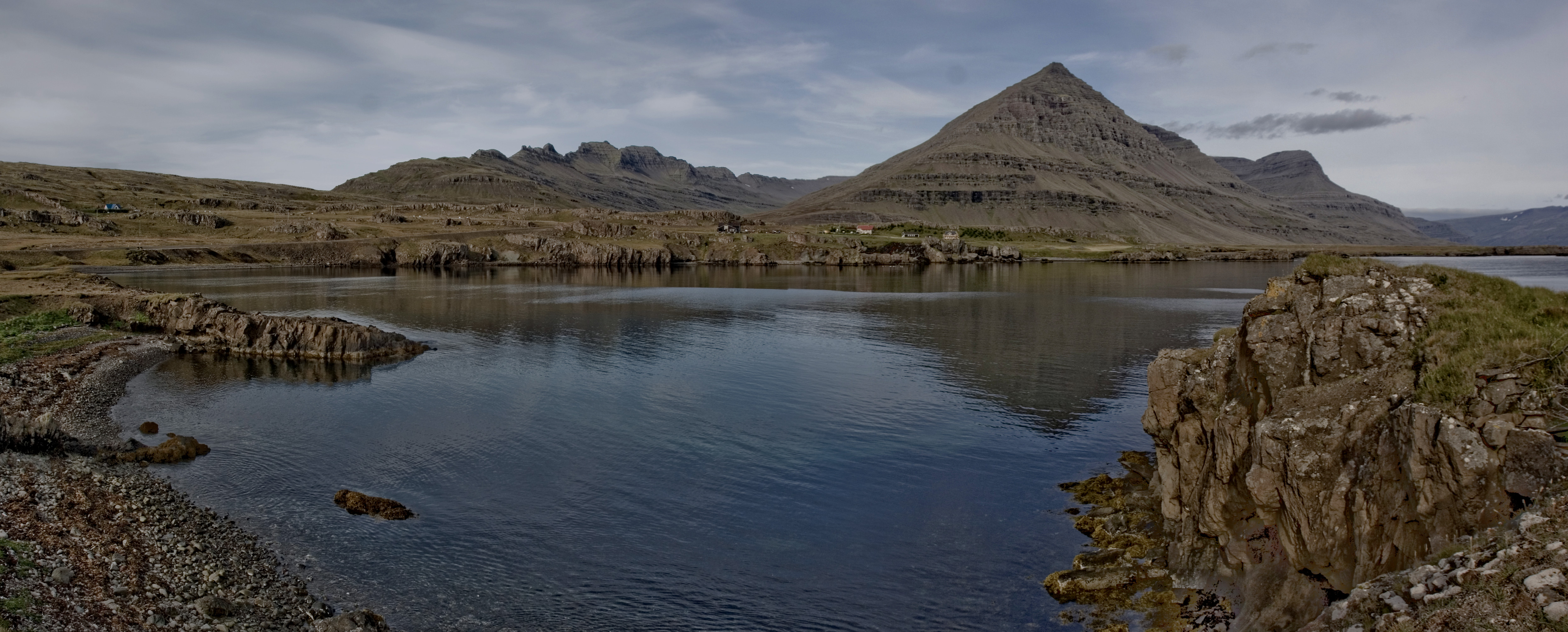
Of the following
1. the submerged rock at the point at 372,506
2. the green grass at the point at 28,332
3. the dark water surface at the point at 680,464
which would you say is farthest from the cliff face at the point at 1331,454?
the green grass at the point at 28,332

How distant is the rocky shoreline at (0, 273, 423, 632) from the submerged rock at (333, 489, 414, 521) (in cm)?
373

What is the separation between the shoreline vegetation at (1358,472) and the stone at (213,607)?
78.6 ft

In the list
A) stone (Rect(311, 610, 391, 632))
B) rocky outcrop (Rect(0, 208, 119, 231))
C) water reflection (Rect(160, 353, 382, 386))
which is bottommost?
stone (Rect(311, 610, 391, 632))

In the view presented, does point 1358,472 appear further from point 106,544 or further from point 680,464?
point 106,544

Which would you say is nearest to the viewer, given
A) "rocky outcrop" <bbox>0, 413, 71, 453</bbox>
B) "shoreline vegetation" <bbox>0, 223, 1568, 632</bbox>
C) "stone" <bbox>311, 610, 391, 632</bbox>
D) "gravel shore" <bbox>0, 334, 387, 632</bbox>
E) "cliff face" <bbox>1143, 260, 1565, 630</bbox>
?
"shoreline vegetation" <bbox>0, 223, 1568, 632</bbox>

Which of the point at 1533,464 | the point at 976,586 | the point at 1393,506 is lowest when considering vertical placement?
the point at 976,586

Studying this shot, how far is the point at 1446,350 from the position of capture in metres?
19.1

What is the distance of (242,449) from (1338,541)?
150 ft

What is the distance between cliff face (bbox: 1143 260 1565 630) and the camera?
16.6 metres

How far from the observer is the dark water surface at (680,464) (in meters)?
26.0

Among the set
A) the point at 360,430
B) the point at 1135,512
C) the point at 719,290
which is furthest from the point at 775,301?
the point at 1135,512

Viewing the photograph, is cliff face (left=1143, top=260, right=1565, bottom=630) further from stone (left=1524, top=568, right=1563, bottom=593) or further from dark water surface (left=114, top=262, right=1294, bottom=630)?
dark water surface (left=114, top=262, right=1294, bottom=630)

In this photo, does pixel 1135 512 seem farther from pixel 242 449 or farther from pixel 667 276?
pixel 667 276

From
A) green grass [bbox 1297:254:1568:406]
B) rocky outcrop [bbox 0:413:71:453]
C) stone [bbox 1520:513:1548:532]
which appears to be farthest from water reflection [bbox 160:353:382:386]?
stone [bbox 1520:513:1548:532]
